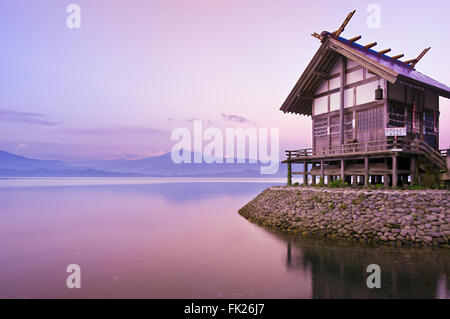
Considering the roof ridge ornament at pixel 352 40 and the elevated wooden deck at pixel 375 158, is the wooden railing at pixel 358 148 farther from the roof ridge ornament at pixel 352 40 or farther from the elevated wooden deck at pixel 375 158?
the roof ridge ornament at pixel 352 40

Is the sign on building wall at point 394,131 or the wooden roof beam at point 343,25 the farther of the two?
the wooden roof beam at point 343,25

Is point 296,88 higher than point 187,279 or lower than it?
higher

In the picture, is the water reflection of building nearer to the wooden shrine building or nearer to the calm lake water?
the calm lake water

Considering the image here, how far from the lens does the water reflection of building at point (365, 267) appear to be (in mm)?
8578

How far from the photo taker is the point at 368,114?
1992cm

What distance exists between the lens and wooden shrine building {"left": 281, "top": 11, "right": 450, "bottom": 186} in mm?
17391

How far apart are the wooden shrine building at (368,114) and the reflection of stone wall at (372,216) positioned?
7.33 ft

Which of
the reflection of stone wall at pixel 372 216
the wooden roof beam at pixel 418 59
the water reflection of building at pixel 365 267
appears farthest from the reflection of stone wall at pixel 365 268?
the wooden roof beam at pixel 418 59

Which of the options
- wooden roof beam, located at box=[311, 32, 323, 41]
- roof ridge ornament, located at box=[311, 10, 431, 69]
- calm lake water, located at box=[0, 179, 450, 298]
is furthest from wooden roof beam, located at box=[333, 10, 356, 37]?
calm lake water, located at box=[0, 179, 450, 298]

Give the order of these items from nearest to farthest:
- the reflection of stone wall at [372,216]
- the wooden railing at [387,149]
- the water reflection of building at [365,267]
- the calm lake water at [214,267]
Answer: the water reflection of building at [365,267] < the calm lake water at [214,267] < the reflection of stone wall at [372,216] < the wooden railing at [387,149]

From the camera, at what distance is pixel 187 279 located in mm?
10289
